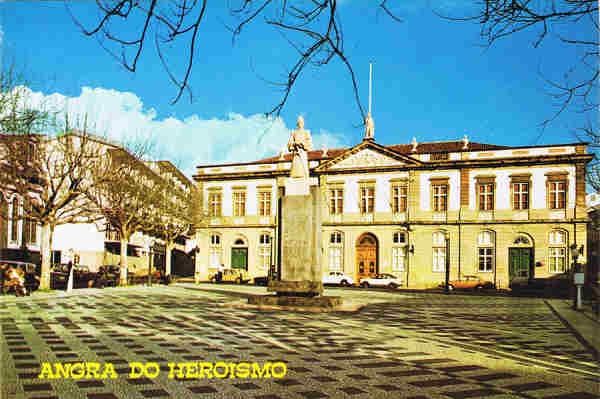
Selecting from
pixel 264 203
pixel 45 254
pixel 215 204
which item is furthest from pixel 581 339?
pixel 215 204

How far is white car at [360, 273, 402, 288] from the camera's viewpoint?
39531 mm

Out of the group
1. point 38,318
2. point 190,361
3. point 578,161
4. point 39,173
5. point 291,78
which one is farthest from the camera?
point 578,161

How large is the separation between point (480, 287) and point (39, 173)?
2886 cm

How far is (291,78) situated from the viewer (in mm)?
3707

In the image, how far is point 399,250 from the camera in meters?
41.6

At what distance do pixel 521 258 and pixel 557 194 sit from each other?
17.2 feet

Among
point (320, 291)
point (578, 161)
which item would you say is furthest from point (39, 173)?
point (578, 161)

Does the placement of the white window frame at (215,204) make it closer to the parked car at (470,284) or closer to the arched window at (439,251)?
the arched window at (439,251)

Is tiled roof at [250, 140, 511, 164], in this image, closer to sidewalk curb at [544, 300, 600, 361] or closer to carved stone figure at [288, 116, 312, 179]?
carved stone figure at [288, 116, 312, 179]

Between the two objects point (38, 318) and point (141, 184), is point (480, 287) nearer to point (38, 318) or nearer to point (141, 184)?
point (141, 184)

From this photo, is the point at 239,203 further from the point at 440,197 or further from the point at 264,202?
the point at 440,197

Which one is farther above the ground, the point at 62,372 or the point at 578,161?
the point at 578,161

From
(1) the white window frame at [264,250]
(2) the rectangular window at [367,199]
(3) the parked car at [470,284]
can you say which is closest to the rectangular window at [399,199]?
(2) the rectangular window at [367,199]

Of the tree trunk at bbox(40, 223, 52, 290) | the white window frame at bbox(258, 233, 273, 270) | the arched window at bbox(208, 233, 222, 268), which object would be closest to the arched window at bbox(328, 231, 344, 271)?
the white window frame at bbox(258, 233, 273, 270)
